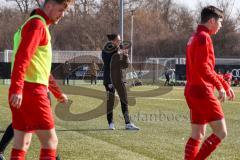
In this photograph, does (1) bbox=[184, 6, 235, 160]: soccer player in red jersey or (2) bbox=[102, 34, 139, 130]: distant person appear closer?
(1) bbox=[184, 6, 235, 160]: soccer player in red jersey

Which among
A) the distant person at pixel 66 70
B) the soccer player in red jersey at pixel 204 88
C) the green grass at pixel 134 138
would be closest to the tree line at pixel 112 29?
the distant person at pixel 66 70

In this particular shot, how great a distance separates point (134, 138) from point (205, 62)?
419cm

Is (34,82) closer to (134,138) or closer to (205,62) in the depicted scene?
(205,62)

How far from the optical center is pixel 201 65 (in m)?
6.59

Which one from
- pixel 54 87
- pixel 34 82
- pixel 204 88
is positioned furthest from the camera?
pixel 204 88

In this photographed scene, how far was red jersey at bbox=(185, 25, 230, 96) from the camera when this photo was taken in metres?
6.59

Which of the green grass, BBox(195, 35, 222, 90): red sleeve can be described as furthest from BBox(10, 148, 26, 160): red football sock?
the green grass

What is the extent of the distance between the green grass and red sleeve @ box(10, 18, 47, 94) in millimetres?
3284

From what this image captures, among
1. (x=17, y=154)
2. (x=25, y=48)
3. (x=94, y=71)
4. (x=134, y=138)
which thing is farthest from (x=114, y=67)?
(x=94, y=71)

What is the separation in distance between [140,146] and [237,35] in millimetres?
68577

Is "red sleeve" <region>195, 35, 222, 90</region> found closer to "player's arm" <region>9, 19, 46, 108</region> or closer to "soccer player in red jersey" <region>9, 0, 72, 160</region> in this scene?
"soccer player in red jersey" <region>9, 0, 72, 160</region>

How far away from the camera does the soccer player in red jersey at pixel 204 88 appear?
21.7 feet

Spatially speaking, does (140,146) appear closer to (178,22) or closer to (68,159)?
(68,159)

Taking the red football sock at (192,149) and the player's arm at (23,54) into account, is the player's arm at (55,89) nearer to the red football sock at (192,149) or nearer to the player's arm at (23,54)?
the player's arm at (23,54)
